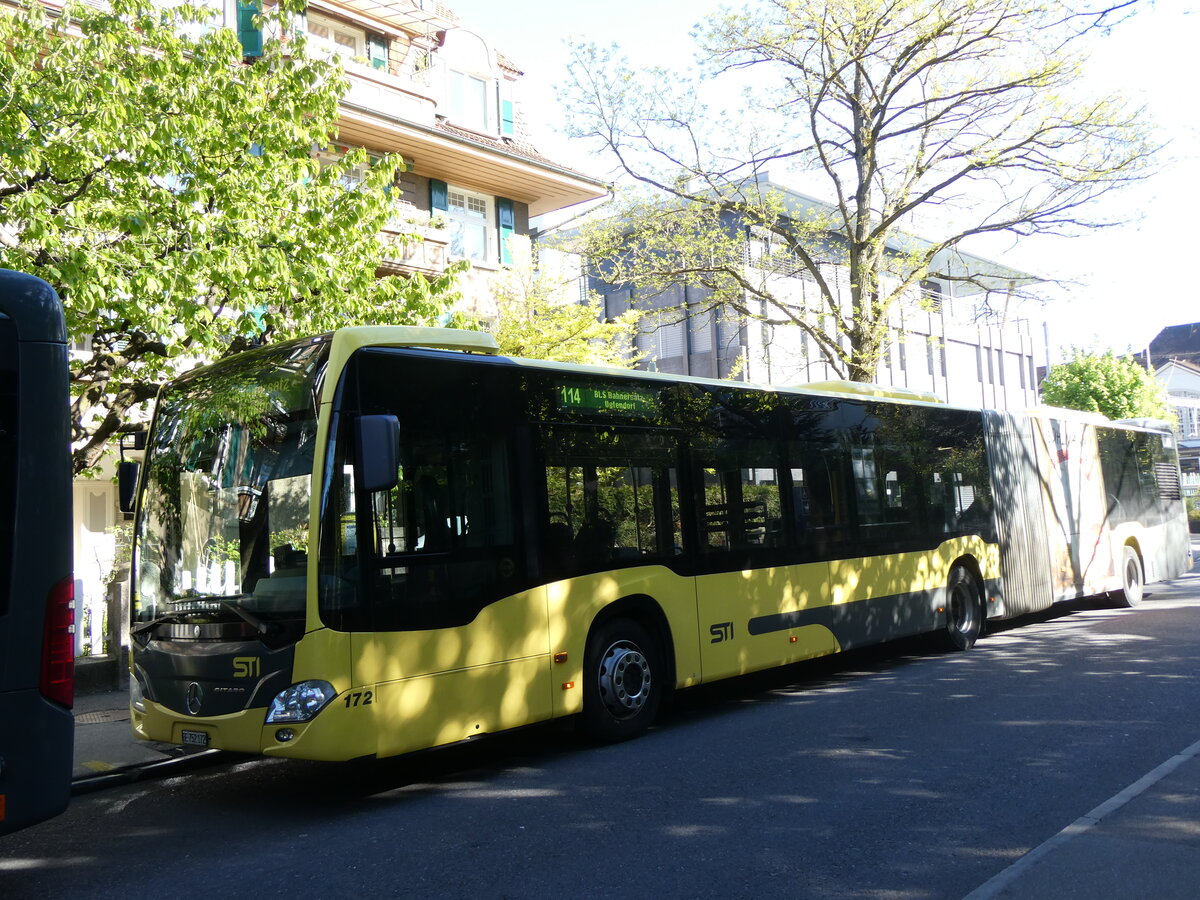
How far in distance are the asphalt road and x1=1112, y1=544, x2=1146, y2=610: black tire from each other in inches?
303

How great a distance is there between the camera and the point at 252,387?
281 inches

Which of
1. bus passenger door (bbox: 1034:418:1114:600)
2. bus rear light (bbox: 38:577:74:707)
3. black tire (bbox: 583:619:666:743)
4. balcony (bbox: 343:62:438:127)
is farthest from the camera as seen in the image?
balcony (bbox: 343:62:438:127)

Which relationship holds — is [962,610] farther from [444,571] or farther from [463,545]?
[444,571]

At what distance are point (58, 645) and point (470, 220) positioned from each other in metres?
20.2

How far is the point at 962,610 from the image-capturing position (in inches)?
510

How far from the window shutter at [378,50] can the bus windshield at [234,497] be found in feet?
57.3

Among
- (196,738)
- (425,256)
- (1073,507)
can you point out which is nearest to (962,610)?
(1073,507)

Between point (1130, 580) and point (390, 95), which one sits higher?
point (390, 95)

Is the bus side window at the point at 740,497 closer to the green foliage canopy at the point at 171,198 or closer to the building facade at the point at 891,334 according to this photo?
the green foliage canopy at the point at 171,198

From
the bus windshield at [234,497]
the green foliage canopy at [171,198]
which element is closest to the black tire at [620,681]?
the bus windshield at [234,497]

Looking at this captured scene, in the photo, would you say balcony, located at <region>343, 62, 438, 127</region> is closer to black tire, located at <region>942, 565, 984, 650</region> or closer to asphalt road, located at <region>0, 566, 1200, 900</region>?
black tire, located at <region>942, 565, 984, 650</region>

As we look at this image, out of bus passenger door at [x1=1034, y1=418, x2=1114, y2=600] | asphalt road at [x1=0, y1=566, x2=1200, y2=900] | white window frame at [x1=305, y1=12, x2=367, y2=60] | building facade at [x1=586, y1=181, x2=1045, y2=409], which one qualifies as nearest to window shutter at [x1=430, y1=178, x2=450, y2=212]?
white window frame at [x1=305, y1=12, x2=367, y2=60]

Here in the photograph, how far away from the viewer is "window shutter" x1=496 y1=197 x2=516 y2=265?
24.2m

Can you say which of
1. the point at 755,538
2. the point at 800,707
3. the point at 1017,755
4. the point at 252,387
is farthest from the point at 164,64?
the point at 1017,755
